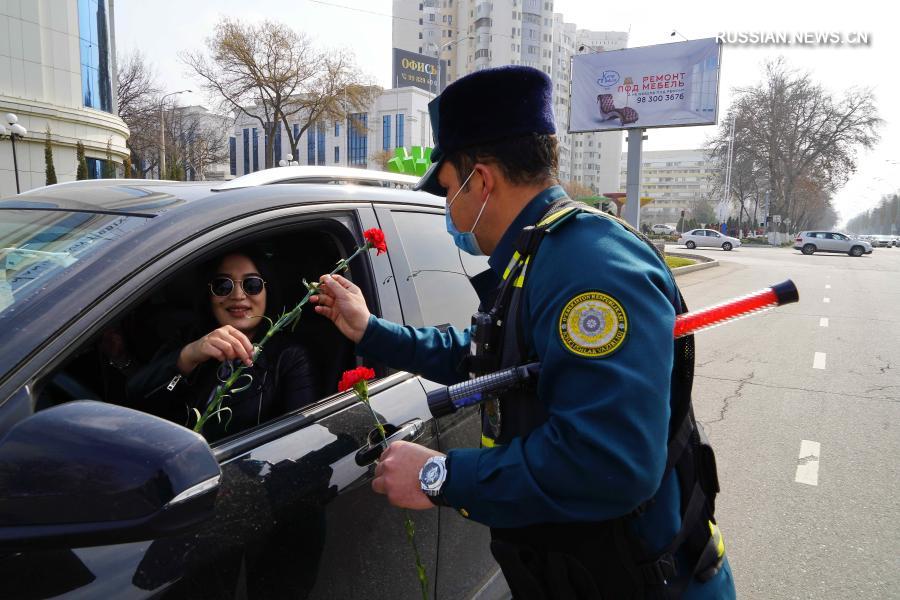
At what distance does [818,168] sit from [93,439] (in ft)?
236

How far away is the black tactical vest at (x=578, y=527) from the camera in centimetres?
119

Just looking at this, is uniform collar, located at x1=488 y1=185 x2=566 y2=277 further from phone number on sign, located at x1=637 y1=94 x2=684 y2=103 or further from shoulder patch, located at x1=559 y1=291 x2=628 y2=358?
phone number on sign, located at x1=637 y1=94 x2=684 y2=103

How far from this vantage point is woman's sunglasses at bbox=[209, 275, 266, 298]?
204cm

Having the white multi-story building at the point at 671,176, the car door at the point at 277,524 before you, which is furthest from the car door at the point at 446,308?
the white multi-story building at the point at 671,176

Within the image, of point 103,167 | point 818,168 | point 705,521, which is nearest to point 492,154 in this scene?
point 705,521

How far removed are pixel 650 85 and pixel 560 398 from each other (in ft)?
84.3

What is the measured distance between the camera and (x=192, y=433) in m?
0.93

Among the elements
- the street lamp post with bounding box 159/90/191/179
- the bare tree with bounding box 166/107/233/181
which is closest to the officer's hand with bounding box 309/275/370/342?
the street lamp post with bounding box 159/90/191/179

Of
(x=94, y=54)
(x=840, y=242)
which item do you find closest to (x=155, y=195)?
(x=94, y=54)

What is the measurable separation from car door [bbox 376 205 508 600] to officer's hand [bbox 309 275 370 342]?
0.86 feet

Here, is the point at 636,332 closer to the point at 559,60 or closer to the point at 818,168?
the point at 818,168

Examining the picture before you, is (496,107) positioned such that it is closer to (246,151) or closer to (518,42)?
(246,151)

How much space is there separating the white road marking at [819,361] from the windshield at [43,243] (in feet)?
26.8

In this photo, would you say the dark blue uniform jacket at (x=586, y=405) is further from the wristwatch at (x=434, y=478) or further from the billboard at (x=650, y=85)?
the billboard at (x=650, y=85)
